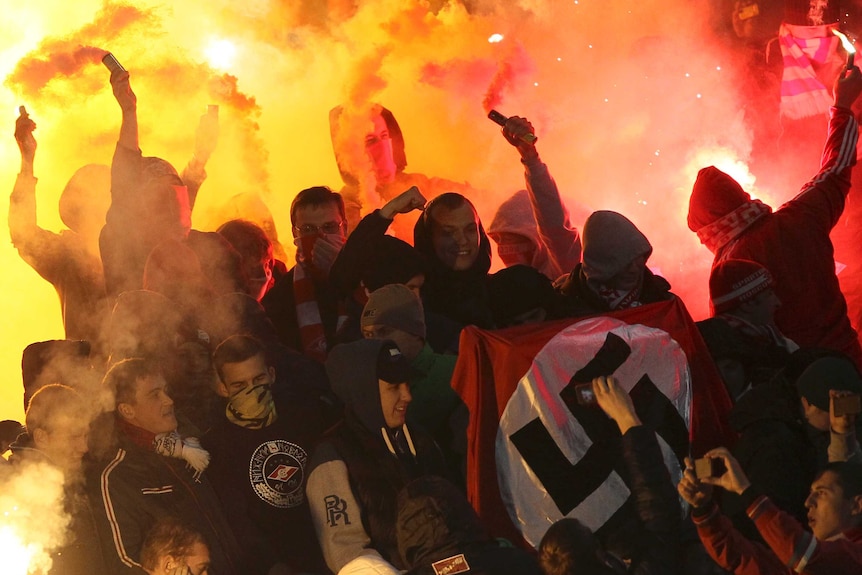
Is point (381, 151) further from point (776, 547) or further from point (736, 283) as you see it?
point (776, 547)

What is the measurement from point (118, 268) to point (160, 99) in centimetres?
254

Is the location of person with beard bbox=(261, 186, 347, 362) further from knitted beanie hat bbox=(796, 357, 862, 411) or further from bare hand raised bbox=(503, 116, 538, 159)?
knitted beanie hat bbox=(796, 357, 862, 411)

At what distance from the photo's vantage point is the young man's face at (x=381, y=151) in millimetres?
8719

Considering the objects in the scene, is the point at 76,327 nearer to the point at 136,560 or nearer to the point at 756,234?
the point at 136,560

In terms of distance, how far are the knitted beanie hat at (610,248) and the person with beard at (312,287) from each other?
42.4 inches

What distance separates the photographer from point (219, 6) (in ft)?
30.5

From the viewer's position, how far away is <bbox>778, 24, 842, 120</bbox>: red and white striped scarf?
941 cm


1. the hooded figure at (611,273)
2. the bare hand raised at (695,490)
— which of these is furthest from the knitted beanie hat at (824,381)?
the hooded figure at (611,273)

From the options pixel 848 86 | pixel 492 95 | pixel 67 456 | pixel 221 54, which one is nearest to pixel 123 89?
pixel 67 456

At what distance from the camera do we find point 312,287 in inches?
256

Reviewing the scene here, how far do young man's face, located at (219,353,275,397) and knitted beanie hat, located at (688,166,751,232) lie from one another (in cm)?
241

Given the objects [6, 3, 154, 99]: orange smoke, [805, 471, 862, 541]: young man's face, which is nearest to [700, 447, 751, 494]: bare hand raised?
[805, 471, 862, 541]: young man's face

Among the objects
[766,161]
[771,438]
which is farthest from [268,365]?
[766,161]

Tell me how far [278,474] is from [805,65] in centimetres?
557
